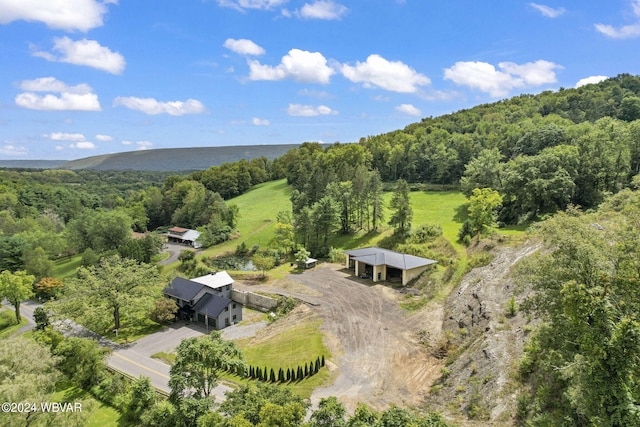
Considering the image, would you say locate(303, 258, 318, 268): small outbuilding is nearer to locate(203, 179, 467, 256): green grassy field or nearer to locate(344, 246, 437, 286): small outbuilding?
locate(344, 246, 437, 286): small outbuilding

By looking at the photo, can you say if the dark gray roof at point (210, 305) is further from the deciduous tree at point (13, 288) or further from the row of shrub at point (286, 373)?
the deciduous tree at point (13, 288)

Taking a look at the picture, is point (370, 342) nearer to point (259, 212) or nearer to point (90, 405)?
point (90, 405)

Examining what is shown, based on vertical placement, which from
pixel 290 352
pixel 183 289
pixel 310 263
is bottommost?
pixel 290 352

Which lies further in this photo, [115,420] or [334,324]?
[334,324]

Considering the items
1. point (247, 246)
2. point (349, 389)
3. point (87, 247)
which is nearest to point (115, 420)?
point (349, 389)

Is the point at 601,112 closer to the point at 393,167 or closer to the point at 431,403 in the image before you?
the point at 393,167

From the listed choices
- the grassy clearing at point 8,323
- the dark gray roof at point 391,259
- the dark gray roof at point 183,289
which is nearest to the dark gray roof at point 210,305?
the dark gray roof at point 183,289

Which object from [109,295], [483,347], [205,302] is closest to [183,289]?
[205,302]

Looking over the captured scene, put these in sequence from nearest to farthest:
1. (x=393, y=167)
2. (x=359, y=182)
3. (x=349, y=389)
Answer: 1. (x=349, y=389)
2. (x=359, y=182)
3. (x=393, y=167)
